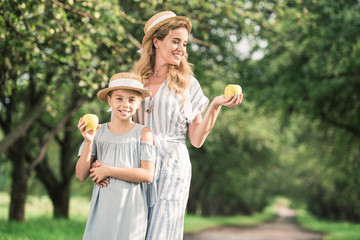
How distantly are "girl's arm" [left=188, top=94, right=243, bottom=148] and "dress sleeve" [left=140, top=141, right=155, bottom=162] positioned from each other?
0.39 meters

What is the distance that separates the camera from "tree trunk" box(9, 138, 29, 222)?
1142cm

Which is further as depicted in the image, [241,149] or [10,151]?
[241,149]

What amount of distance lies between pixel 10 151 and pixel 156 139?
10.3 metres

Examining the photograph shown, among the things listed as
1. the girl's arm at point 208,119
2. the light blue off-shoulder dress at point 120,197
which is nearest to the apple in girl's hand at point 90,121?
the light blue off-shoulder dress at point 120,197

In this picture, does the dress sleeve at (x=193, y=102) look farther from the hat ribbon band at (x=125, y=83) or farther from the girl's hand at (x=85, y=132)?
the girl's hand at (x=85, y=132)

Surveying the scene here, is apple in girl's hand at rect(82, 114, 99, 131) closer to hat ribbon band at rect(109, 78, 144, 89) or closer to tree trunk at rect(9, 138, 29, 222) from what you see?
hat ribbon band at rect(109, 78, 144, 89)

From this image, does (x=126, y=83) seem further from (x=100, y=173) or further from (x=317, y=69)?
(x=317, y=69)

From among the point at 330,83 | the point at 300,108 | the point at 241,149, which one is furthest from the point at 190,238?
the point at 241,149

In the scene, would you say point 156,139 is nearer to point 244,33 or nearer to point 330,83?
point 244,33

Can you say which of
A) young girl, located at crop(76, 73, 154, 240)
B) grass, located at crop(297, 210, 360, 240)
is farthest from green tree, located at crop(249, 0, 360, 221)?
young girl, located at crop(76, 73, 154, 240)

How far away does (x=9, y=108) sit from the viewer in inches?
467

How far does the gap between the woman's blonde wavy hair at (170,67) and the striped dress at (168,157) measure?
5 cm

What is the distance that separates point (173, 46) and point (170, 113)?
44 centimetres

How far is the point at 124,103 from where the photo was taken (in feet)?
8.53
